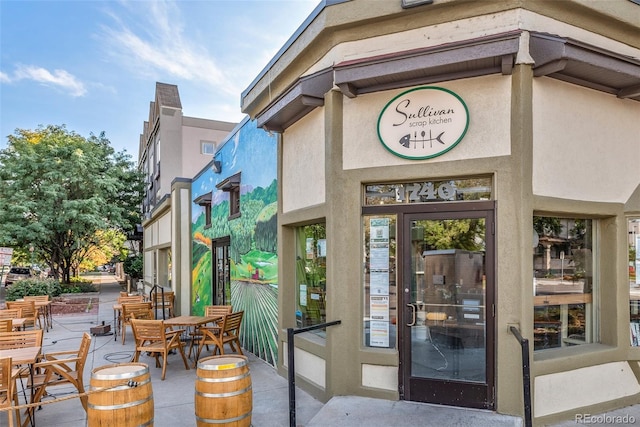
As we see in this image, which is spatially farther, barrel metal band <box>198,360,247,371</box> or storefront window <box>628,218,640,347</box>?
storefront window <box>628,218,640,347</box>

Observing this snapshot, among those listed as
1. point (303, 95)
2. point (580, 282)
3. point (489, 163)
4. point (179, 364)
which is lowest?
point (179, 364)

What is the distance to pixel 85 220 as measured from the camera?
23297 millimetres

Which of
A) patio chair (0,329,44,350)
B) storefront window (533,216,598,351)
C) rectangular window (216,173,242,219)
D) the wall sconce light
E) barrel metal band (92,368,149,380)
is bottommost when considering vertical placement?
patio chair (0,329,44,350)

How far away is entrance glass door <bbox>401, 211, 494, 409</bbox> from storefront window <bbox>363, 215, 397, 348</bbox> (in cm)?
17

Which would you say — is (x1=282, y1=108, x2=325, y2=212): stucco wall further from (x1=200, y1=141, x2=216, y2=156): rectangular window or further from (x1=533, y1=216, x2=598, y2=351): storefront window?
(x1=200, y1=141, x2=216, y2=156): rectangular window

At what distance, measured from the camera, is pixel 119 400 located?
4.07m

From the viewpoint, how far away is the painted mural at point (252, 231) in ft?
25.7

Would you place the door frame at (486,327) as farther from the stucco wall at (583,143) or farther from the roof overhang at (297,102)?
the roof overhang at (297,102)


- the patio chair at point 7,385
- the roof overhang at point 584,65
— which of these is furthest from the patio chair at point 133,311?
the roof overhang at point 584,65

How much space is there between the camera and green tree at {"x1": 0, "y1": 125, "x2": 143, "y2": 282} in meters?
22.7

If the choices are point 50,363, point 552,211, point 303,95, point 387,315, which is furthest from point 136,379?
point 552,211

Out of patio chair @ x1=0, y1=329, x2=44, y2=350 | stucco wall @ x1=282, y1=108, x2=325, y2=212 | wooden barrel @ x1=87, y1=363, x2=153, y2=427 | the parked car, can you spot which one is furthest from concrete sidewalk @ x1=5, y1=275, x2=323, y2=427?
the parked car

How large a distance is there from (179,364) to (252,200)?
3385 millimetres

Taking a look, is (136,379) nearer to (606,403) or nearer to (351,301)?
(351,301)
